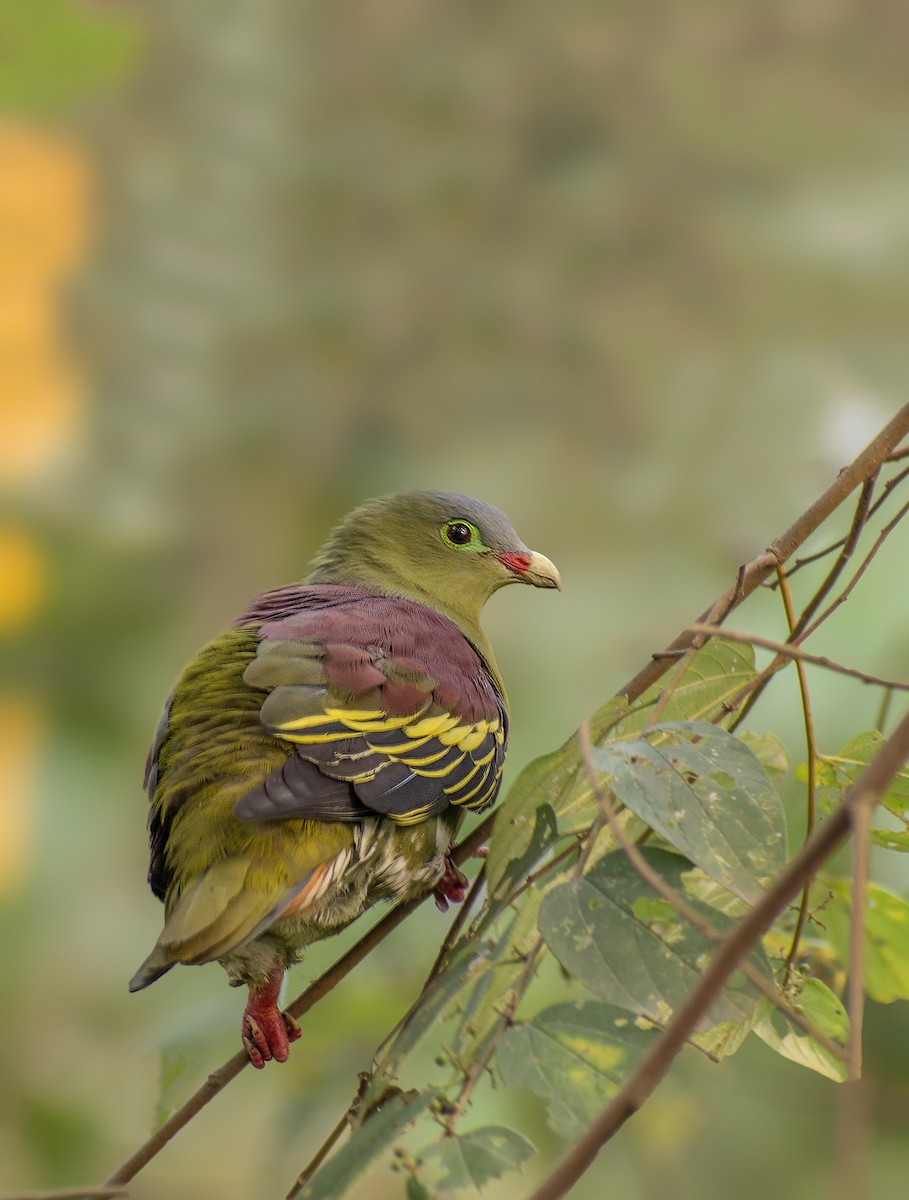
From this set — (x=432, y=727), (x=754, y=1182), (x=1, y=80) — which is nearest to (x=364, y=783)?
(x=432, y=727)

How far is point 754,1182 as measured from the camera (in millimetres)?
3088

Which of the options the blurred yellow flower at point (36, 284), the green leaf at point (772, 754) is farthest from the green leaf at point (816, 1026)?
the blurred yellow flower at point (36, 284)

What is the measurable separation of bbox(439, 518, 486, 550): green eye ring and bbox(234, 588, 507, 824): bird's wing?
303 millimetres

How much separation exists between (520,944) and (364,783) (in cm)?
47

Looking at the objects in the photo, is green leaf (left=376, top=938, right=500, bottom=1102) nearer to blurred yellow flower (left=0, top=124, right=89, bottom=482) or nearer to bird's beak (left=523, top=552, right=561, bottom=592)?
bird's beak (left=523, top=552, right=561, bottom=592)

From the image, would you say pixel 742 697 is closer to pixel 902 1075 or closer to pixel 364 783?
pixel 364 783

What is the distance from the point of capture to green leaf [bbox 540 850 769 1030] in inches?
30.3

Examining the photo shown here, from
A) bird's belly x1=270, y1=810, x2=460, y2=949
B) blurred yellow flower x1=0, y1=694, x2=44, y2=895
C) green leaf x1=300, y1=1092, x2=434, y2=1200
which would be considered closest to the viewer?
green leaf x1=300, y1=1092, x2=434, y2=1200

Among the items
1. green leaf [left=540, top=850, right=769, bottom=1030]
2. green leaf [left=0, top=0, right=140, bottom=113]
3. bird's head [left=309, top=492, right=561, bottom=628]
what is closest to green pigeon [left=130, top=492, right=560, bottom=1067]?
bird's head [left=309, top=492, right=561, bottom=628]

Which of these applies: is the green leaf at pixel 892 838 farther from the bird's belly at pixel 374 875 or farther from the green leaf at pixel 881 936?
the bird's belly at pixel 374 875

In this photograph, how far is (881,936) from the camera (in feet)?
3.79

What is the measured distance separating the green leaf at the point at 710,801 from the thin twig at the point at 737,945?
0.24 metres

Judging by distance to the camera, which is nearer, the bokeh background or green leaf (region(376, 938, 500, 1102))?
green leaf (region(376, 938, 500, 1102))

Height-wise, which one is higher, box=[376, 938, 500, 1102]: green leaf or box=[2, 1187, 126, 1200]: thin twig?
box=[376, 938, 500, 1102]: green leaf
